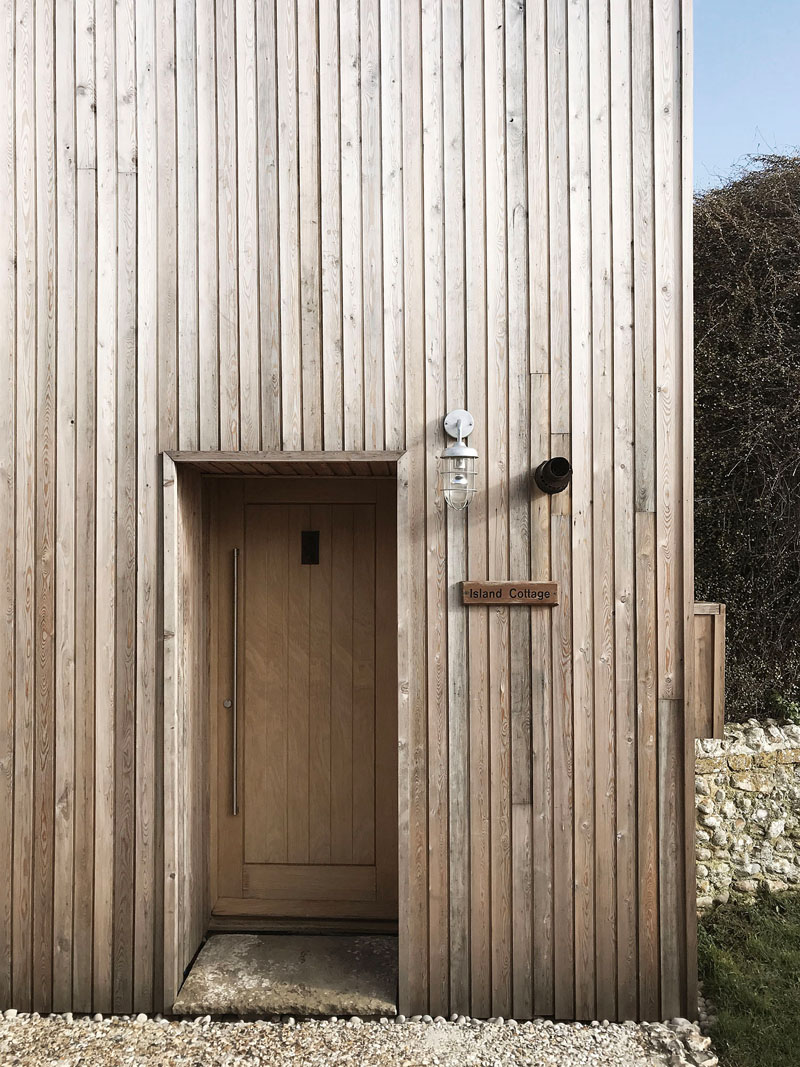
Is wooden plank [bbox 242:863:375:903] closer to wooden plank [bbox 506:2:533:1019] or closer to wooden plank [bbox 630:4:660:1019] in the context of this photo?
wooden plank [bbox 506:2:533:1019]

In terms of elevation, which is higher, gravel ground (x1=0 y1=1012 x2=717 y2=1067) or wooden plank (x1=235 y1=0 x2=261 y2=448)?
wooden plank (x1=235 y1=0 x2=261 y2=448)

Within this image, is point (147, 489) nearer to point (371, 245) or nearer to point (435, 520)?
point (435, 520)

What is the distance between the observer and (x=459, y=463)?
2.57 metres

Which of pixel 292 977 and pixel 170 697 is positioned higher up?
pixel 170 697

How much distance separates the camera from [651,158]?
8.74 ft

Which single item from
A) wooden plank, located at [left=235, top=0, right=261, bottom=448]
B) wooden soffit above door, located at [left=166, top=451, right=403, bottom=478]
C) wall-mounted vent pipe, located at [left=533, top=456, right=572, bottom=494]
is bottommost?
wall-mounted vent pipe, located at [left=533, top=456, right=572, bottom=494]

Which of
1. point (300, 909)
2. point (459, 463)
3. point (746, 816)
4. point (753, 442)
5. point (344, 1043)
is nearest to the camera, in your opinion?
point (344, 1043)

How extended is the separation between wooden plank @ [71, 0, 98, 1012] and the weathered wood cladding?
0.5 inches

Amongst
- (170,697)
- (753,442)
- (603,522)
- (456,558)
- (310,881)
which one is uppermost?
(753,442)

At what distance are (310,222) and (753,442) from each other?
2.94 m

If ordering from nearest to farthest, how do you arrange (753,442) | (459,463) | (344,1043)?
(344,1043)
(459,463)
(753,442)

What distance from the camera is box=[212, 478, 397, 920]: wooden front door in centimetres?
323

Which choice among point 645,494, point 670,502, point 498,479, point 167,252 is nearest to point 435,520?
point 498,479

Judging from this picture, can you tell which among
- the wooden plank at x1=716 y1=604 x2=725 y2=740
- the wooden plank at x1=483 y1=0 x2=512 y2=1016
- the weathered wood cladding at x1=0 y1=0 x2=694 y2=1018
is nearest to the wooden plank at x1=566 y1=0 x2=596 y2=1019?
the weathered wood cladding at x1=0 y1=0 x2=694 y2=1018
